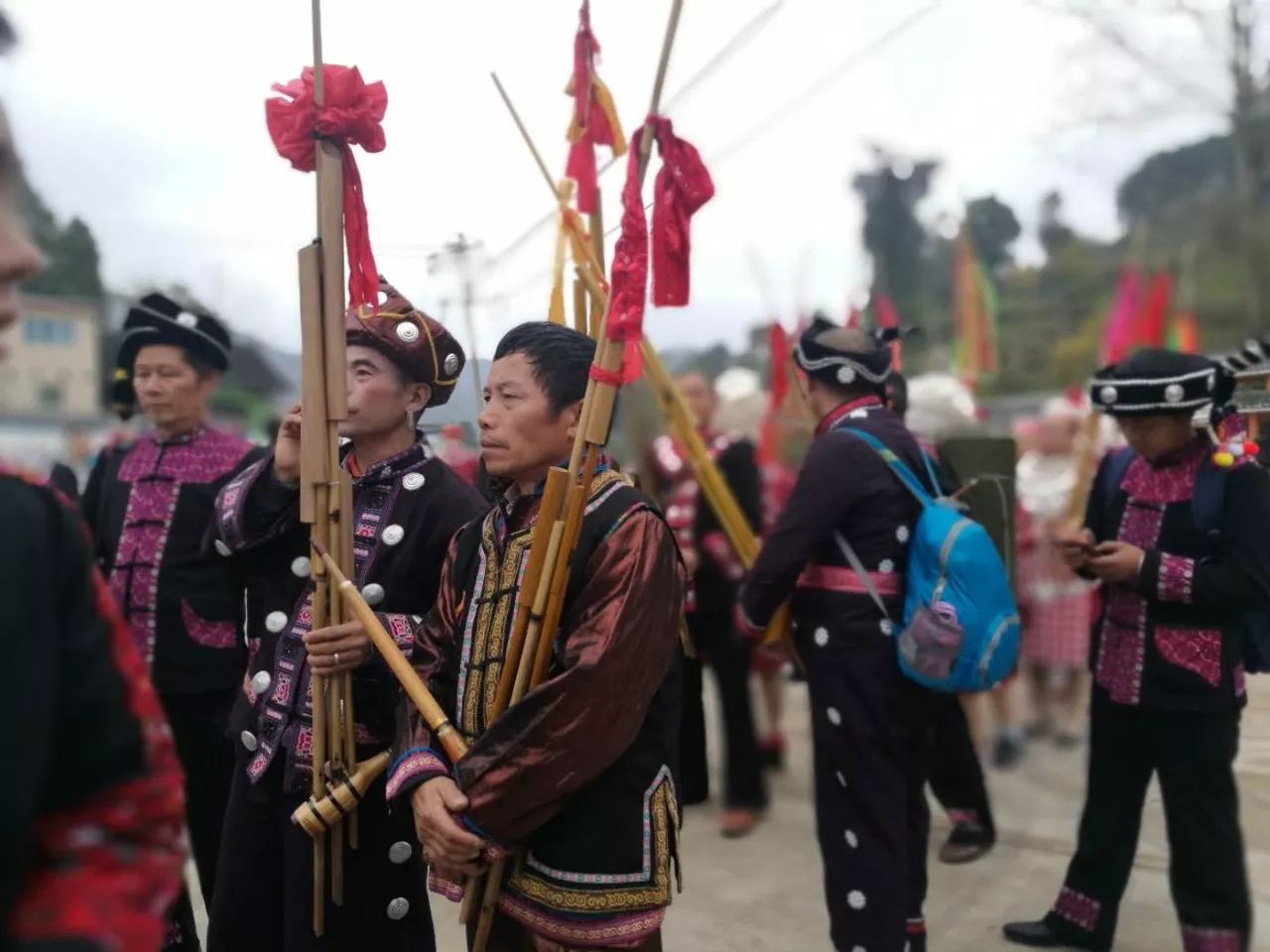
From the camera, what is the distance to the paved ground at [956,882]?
3197mm

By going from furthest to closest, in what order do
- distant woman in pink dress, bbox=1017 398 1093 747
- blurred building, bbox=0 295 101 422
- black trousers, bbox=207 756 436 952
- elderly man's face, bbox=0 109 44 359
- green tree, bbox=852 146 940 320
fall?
green tree, bbox=852 146 940 320 < distant woman in pink dress, bbox=1017 398 1093 747 < blurred building, bbox=0 295 101 422 < black trousers, bbox=207 756 436 952 < elderly man's face, bbox=0 109 44 359

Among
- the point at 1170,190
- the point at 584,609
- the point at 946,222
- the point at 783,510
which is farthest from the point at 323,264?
the point at 946,222

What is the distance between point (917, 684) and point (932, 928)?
1.09m

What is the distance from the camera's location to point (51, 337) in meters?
5.13

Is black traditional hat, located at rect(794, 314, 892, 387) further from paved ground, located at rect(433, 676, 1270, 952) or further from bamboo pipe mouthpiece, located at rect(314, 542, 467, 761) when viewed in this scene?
bamboo pipe mouthpiece, located at rect(314, 542, 467, 761)

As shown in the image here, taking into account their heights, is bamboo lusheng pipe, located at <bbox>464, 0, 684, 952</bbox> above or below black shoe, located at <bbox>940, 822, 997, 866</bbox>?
above

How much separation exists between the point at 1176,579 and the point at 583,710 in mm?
1808

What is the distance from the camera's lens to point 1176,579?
8.79 ft

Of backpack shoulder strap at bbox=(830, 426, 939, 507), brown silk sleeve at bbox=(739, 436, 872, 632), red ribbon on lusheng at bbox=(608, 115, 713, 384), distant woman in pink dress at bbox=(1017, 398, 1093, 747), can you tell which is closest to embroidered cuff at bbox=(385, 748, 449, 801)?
red ribbon on lusheng at bbox=(608, 115, 713, 384)

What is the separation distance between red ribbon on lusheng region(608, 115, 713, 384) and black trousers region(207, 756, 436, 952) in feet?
3.29

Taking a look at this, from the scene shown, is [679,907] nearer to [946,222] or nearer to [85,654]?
[85,654]

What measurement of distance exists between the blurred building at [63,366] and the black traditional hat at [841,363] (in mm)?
3489

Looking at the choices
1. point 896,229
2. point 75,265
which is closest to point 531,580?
point 75,265

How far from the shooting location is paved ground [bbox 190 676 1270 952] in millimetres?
3197
